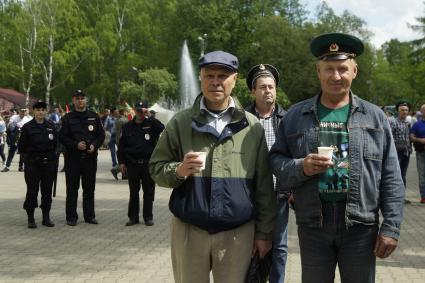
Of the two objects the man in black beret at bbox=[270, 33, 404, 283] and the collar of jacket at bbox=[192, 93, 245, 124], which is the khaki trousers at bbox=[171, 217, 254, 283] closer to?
the man in black beret at bbox=[270, 33, 404, 283]

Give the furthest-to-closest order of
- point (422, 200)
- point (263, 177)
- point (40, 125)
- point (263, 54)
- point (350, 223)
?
point (263, 54) → point (422, 200) → point (40, 125) → point (263, 177) → point (350, 223)

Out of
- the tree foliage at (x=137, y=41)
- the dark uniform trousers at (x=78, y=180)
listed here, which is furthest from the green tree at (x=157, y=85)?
the dark uniform trousers at (x=78, y=180)

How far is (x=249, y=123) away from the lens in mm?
3654

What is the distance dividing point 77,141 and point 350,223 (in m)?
7.11

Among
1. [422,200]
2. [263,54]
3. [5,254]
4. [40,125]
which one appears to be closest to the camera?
[5,254]

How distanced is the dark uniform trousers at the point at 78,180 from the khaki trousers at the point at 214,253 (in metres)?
6.60

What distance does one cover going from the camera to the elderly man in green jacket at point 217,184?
3494mm

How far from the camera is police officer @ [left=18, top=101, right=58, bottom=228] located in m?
9.51

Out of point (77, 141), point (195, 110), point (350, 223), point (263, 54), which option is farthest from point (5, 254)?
point (263, 54)

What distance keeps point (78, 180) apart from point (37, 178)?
27.2 inches

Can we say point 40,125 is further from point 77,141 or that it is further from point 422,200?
point 422,200

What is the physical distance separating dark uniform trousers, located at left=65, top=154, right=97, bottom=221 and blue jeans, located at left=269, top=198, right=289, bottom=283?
5437 millimetres

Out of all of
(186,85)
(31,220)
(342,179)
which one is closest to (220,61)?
(342,179)

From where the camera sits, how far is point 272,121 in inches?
208
